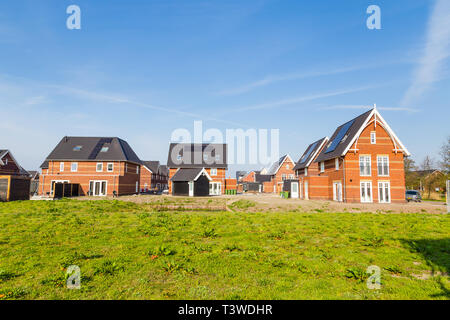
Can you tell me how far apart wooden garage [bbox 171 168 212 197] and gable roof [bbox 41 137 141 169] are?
955 cm

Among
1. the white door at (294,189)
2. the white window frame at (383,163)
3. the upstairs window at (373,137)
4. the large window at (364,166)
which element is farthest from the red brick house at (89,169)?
the white window frame at (383,163)

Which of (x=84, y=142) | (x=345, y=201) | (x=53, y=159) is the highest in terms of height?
(x=84, y=142)

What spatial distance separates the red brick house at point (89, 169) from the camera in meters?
41.8

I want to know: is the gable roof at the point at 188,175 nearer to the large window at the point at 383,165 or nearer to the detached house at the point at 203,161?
the detached house at the point at 203,161

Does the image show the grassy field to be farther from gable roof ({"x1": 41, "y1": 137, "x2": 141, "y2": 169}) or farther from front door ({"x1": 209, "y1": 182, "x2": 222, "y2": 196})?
front door ({"x1": 209, "y1": 182, "x2": 222, "y2": 196})

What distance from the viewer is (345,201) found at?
99.7 feet

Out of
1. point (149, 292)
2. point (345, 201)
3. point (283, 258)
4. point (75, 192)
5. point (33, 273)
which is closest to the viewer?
point (149, 292)

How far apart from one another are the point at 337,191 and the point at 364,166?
4.57 metres

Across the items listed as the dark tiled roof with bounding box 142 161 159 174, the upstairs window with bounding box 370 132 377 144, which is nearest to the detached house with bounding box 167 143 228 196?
the dark tiled roof with bounding box 142 161 159 174

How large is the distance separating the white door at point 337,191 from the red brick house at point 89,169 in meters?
32.6

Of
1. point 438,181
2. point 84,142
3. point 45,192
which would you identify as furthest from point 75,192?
point 438,181

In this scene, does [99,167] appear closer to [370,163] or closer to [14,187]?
[14,187]

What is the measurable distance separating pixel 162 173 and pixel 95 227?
248 feet
